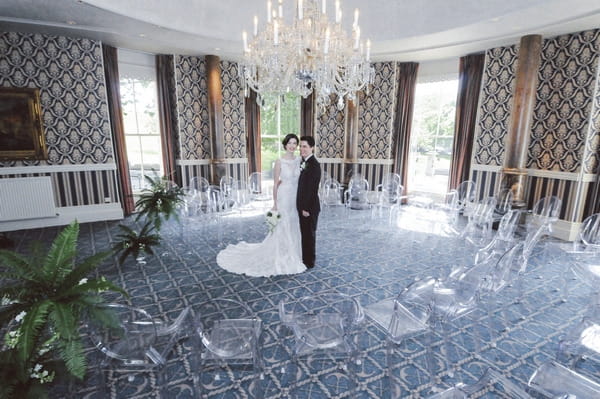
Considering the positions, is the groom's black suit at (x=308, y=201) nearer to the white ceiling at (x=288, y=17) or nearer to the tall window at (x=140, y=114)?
the white ceiling at (x=288, y=17)

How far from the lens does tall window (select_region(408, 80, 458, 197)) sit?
8.14m

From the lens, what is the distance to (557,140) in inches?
235

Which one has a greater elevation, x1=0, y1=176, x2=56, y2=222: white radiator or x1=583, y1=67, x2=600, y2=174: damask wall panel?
x1=583, y1=67, x2=600, y2=174: damask wall panel

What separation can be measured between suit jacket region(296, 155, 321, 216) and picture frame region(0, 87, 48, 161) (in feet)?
17.0

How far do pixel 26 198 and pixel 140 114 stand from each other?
2883 mm

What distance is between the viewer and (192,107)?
7816 mm

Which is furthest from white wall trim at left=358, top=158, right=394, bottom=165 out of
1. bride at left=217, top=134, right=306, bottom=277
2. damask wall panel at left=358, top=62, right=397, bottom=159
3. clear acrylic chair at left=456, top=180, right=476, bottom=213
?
bride at left=217, top=134, right=306, bottom=277

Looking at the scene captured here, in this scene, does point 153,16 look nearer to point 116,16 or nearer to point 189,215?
point 116,16

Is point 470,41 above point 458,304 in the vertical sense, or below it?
above

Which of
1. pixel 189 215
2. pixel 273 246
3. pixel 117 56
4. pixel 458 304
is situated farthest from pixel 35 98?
pixel 458 304

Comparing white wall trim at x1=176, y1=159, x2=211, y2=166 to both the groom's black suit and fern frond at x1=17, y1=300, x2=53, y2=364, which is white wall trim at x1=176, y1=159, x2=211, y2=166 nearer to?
the groom's black suit

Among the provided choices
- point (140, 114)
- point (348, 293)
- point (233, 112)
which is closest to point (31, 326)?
point (348, 293)

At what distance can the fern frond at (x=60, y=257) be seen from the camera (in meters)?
1.93

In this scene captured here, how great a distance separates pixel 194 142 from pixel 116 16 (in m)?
3.28
